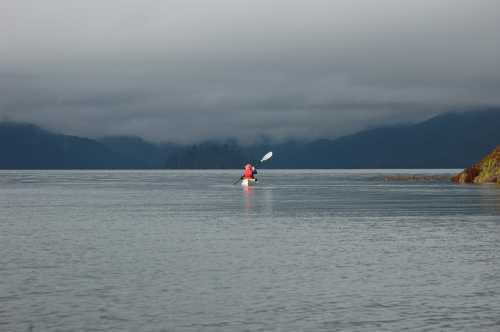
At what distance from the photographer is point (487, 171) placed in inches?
5846

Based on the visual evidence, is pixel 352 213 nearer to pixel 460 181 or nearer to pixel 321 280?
pixel 321 280

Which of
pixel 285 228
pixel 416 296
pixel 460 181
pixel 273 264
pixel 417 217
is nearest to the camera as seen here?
pixel 416 296

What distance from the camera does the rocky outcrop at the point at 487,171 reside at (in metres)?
145

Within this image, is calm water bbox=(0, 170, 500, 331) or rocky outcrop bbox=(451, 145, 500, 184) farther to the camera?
rocky outcrop bbox=(451, 145, 500, 184)

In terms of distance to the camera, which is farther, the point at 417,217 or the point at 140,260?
the point at 417,217

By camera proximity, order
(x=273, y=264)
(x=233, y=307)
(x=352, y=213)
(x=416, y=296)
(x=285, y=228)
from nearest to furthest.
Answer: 1. (x=233, y=307)
2. (x=416, y=296)
3. (x=273, y=264)
4. (x=285, y=228)
5. (x=352, y=213)

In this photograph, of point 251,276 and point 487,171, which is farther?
point 487,171

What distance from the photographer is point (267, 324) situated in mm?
20359

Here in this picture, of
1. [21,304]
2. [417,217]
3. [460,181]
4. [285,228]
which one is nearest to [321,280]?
[21,304]

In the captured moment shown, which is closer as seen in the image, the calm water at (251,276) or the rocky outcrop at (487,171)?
the calm water at (251,276)

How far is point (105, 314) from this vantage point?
70.9 feet

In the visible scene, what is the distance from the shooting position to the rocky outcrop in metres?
145

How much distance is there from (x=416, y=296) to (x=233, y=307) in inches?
239

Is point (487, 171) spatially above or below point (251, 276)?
above
